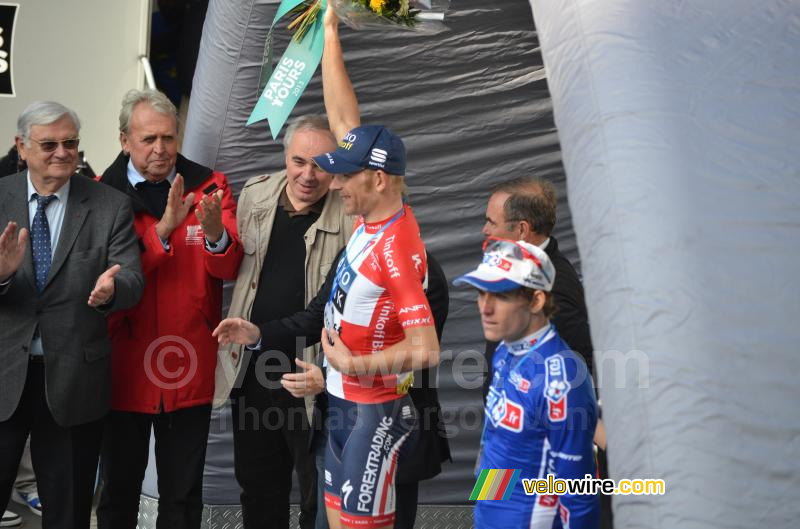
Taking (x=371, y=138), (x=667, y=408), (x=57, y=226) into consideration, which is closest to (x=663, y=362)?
(x=667, y=408)

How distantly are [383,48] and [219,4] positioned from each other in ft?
2.45

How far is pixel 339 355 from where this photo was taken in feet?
10.9

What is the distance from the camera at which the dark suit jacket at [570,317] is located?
350 centimetres

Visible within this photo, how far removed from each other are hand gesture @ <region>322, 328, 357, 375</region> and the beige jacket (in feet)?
2.64

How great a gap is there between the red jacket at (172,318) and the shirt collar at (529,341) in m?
1.52

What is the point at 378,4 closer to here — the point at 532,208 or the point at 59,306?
the point at 532,208

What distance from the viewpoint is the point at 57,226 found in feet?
13.6

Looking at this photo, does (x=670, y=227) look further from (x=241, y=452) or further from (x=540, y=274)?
(x=241, y=452)

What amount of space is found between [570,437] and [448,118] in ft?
8.19

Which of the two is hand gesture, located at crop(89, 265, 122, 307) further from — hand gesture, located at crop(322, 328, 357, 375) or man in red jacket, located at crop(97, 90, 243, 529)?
hand gesture, located at crop(322, 328, 357, 375)

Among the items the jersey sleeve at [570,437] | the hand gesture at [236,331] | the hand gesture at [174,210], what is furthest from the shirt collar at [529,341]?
the hand gesture at [174,210]

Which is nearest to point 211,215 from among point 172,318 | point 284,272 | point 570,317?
point 284,272

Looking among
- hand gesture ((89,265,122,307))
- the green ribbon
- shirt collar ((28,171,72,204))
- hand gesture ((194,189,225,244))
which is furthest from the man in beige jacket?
shirt collar ((28,171,72,204))

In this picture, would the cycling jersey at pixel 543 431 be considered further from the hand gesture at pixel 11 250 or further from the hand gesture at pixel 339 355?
the hand gesture at pixel 11 250
